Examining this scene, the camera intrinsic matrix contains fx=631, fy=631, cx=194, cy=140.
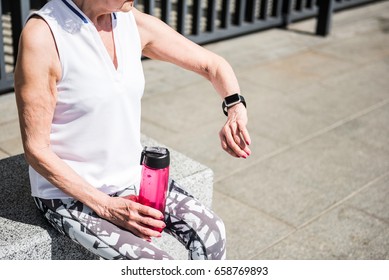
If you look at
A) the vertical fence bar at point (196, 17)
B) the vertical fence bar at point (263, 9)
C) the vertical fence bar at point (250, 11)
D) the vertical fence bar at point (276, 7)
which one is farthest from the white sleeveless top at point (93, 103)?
the vertical fence bar at point (276, 7)

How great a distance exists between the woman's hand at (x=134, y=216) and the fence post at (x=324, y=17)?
621 cm

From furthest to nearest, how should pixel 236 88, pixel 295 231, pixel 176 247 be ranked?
pixel 295 231 < pixel 176 247 < pixel 236 88

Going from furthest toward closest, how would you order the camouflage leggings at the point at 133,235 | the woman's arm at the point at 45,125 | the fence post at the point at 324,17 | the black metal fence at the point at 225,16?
the fence post at the point at 324,17, the black metal fence at the point at 225,16, the camouflage leggings at the point at 133,235, the woman's arm at the point at 45,125

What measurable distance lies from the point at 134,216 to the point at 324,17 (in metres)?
6.30

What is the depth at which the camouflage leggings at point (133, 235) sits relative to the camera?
240cm

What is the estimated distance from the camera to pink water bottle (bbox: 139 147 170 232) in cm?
234

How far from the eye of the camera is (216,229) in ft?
8.59

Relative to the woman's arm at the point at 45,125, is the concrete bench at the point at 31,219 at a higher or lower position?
lower

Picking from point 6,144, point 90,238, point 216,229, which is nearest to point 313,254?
point 216,229

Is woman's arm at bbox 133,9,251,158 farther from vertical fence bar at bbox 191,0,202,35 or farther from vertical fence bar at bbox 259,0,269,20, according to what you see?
vertical fence bar at bbox 259,0,269,20

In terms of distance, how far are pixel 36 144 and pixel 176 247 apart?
3.74ft

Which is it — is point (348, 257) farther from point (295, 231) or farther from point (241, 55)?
point (241, 55)

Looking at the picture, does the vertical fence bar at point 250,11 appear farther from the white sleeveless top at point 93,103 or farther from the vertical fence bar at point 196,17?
the white sleeveless top at point 93,103

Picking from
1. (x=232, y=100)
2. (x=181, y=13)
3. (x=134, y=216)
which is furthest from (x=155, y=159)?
(x=181, y=13)
